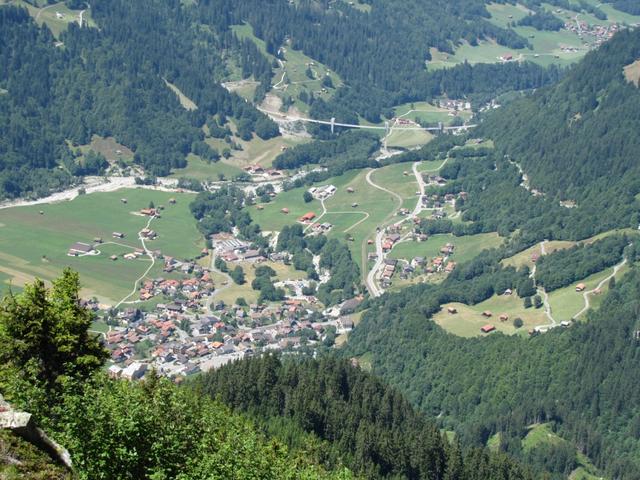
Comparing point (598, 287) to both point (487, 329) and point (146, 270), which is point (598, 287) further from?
point (146, 270)

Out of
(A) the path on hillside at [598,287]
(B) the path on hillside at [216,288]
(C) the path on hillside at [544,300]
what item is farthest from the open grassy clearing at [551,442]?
(B) the path on hillside at [216,288]

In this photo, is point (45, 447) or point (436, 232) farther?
point (436, 232)

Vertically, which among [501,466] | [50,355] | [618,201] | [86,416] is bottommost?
[618,201]

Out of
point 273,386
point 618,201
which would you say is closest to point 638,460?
point 273,386

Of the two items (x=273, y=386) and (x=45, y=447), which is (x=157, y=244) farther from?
(x=45, y=447)

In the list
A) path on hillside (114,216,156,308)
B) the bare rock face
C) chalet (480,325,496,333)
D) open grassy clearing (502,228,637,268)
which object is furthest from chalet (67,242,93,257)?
the bare rock face

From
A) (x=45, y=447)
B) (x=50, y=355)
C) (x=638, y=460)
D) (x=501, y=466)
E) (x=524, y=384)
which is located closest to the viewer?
(x=45, y=447)

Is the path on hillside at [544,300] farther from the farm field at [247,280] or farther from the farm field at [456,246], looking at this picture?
the farm field at [247,280]
